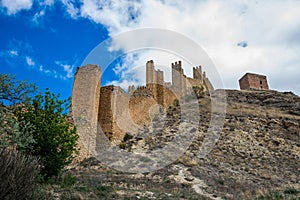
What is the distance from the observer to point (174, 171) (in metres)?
12.9

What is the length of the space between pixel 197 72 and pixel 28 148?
155 ft

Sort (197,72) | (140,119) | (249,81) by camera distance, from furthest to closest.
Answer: (197,72) < (249,81) < (140,119)

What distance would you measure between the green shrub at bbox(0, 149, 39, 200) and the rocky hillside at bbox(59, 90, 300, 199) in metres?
2.06

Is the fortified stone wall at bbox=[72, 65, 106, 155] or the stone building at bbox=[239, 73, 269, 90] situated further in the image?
the stone building at bbox=[239, 73, 269, 90]

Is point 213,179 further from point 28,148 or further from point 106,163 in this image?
point 28,148

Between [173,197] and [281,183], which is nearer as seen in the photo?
[173,197]

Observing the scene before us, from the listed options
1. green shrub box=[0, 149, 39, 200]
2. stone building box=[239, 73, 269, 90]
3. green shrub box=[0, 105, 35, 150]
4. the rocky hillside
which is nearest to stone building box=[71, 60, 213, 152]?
the rocky hillside

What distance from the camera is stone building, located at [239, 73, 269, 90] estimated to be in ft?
159

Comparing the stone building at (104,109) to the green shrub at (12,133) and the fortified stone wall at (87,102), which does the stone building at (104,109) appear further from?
the green shrub at (12,133)

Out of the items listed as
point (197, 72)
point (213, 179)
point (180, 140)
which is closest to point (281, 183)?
point (213, 179)

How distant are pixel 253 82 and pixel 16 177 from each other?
48750mm

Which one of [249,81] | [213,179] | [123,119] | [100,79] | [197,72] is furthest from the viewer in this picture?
[197,72]

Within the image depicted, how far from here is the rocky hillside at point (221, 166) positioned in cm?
960

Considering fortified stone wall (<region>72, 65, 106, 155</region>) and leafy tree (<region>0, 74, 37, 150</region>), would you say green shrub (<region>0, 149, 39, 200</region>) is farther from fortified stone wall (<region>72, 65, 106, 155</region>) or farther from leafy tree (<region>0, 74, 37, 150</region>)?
fortified stone wall (<region>72, 65, 106, 155</region>)
